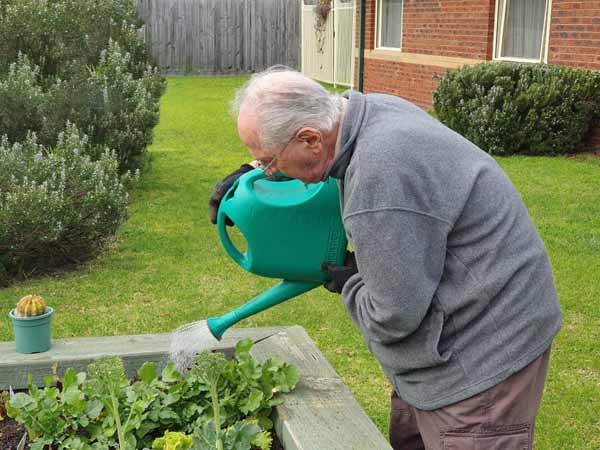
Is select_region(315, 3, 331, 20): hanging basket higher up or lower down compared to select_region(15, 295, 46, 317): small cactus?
higher up

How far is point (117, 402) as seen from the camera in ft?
7.99

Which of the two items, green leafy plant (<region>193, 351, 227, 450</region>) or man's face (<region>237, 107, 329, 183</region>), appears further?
green leafy plant (<region>193, 351, 227, 450</region>)

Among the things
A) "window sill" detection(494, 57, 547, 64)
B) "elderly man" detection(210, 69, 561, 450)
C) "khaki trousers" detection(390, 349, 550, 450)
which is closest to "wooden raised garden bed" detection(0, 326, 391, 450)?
"khaki trousers" detection(390, 349, 550, 450)

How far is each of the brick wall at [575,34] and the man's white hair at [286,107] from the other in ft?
25.1

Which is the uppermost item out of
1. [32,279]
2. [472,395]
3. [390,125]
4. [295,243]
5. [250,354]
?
[390,125]

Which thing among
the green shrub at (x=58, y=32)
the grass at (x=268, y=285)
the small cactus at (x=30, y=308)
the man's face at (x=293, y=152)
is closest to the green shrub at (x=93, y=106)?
the green shrub at (x=58, y=32)

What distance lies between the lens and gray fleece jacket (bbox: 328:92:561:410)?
176 centimetres

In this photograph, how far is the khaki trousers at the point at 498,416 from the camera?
1.95 metres

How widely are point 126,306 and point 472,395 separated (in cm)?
330

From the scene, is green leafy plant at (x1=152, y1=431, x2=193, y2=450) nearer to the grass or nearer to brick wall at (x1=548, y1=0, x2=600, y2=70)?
the grass

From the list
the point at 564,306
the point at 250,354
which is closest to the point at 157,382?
the point at 250,354

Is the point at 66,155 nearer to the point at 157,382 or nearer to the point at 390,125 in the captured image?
the point at 157,382

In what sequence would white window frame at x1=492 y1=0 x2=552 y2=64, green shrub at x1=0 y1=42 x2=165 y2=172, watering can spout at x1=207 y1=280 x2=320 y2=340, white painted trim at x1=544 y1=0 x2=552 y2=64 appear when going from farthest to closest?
white window frame at x1=492 y1=0 x2=552 y2=64, white painted trim at x1=544 y1=0 x2=552 y2=64, green shrub at x1=0 y1=42 x2=165 y2=172, watering can spout at x1=207 y1=280 x2=320 y2=340

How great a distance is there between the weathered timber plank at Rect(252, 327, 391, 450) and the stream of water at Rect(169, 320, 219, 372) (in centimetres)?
20
